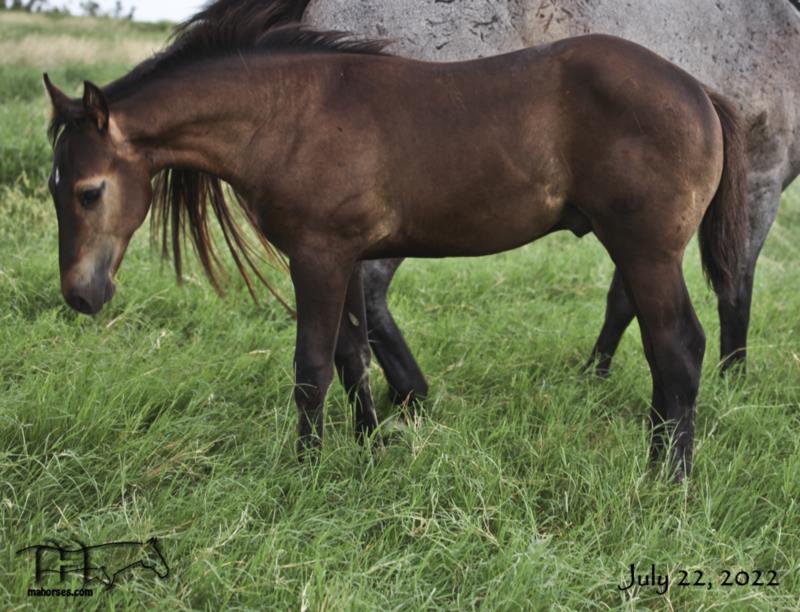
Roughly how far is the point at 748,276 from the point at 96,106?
125 inches

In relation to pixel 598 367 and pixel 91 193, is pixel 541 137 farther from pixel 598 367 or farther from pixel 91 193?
pixel 598 367

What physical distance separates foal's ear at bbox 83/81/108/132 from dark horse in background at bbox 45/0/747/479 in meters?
0.10

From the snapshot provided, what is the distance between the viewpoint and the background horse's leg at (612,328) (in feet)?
13.0

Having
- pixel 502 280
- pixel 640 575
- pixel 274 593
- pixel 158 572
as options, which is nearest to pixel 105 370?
pixel 158 572

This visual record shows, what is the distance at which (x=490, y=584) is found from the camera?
7.00 ft

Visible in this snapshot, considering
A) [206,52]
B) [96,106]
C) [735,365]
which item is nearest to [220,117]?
[206,52]

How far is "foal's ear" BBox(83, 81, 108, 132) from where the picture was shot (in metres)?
2.32

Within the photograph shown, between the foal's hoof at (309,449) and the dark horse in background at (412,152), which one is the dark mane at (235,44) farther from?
the foal's hoof at (309,449)

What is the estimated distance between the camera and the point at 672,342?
276 cm

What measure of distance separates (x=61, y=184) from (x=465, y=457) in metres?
1.54

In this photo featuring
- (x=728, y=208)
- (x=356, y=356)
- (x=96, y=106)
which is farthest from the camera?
(x=356, y=356)

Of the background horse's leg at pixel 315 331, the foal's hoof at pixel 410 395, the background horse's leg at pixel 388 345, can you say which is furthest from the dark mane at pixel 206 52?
the foal's hoof at pixel 410 395

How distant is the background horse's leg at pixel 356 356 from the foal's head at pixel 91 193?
2.83 ft

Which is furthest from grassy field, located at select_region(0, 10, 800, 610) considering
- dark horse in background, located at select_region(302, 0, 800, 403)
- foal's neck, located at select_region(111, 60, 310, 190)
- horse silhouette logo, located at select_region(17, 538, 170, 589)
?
foal's neck, located at select_region(111, 60, 310, 190)
